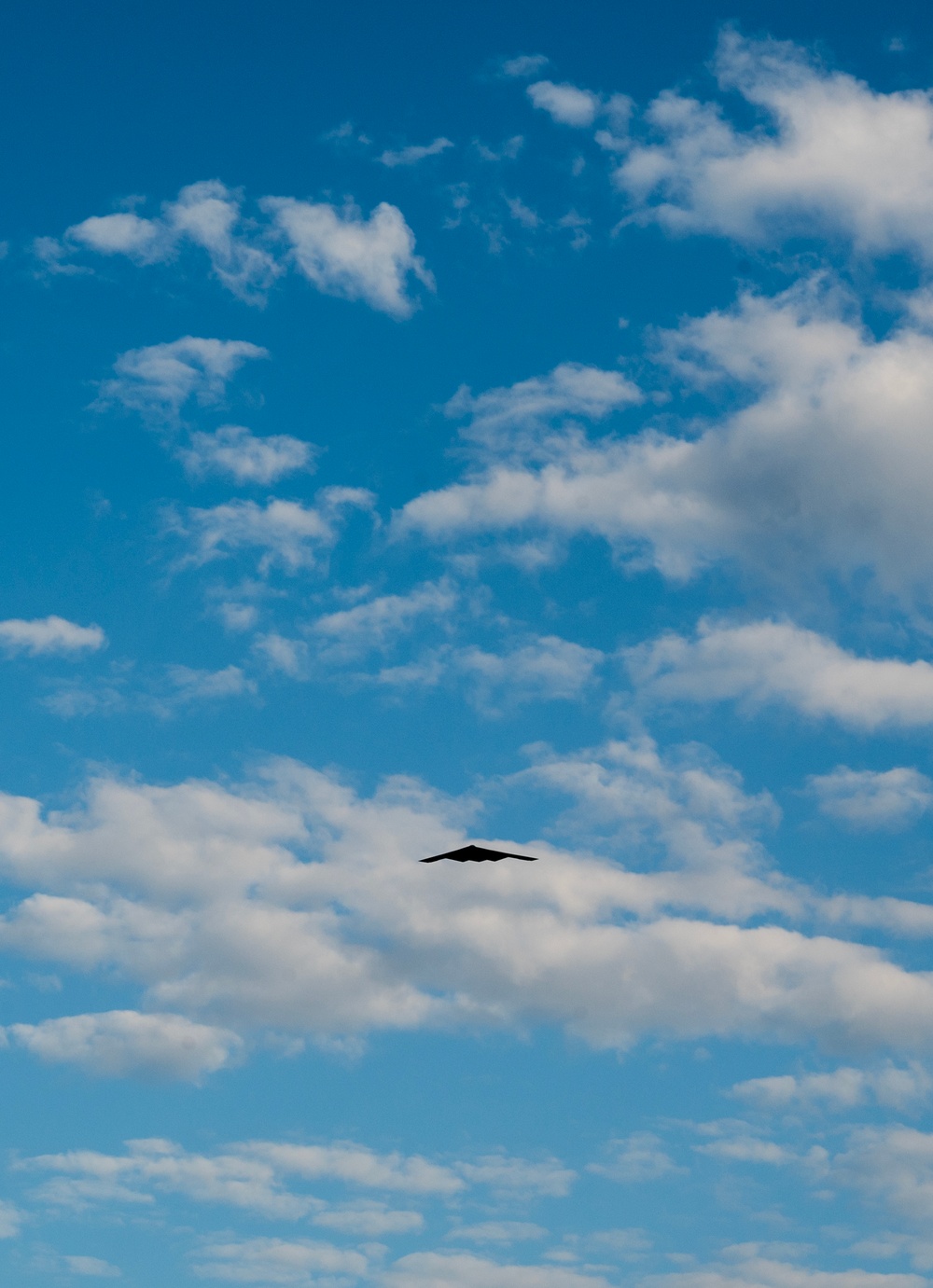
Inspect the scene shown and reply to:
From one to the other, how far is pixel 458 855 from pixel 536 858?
1011 cm

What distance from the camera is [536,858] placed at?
71.6m

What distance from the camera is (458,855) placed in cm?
7862

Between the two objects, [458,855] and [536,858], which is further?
[458,855]
